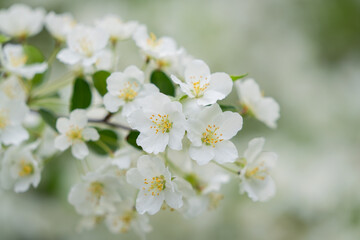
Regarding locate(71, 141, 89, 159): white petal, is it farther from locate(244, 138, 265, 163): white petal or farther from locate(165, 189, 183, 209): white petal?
locate(244, 138, 265, 163): white petal

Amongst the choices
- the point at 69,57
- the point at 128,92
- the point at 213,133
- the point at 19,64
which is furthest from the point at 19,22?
the point at 213,133

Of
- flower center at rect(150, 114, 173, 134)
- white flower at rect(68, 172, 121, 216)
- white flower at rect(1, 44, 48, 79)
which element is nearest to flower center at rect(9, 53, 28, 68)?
white flower at rect(1, 44, 48, 79)

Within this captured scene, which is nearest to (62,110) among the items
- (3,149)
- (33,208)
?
(3,149)

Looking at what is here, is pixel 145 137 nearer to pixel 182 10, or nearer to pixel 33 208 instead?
pixel 33 208

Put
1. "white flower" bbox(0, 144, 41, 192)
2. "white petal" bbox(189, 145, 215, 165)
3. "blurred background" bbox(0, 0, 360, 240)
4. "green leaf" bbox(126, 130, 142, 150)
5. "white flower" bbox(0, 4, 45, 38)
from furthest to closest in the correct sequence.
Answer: "blurred background" bbox(0, 0, 360, 240) → "white flower" bbox(0, 4, 45, 38) → "white flower" bbox(0, 144, 41, 192) → "green leaf" bbox(126, 130, 142, 150) → "white petal" bbox(189, 145, 215, 165)

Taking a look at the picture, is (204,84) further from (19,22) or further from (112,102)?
(19,22)
